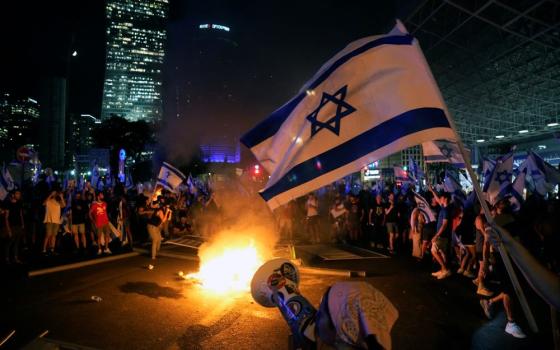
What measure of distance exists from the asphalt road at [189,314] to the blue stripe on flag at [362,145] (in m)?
2.34

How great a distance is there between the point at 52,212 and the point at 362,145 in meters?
9.68

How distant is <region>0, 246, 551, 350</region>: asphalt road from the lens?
453 cm

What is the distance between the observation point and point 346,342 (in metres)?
1.50

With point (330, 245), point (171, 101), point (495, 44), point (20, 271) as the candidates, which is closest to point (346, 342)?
point (20, 271)

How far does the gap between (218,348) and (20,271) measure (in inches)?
245

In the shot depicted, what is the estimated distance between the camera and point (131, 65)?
9888 cm

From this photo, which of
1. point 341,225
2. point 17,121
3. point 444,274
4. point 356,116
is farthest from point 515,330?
point 17,121

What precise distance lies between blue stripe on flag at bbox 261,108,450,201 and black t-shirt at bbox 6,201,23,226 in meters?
8.40

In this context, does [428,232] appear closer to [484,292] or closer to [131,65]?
[484,292]

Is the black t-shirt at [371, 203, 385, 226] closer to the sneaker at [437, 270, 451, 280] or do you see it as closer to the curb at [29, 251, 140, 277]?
the sneaker at [437, 270, 451, 280]

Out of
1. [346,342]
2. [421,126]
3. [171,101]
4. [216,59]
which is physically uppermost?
[216,59]

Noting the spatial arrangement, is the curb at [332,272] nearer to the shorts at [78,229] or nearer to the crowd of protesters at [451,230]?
the crowd of protesters at [451,230]

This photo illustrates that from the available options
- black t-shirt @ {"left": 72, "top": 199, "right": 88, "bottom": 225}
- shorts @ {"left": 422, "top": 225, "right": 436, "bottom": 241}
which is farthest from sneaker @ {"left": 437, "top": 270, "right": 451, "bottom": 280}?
black t-shirt @ {"left": 72, "top": 199, "right": 88, "bottom": 225}

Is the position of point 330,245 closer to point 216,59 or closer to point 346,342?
point 346,342
